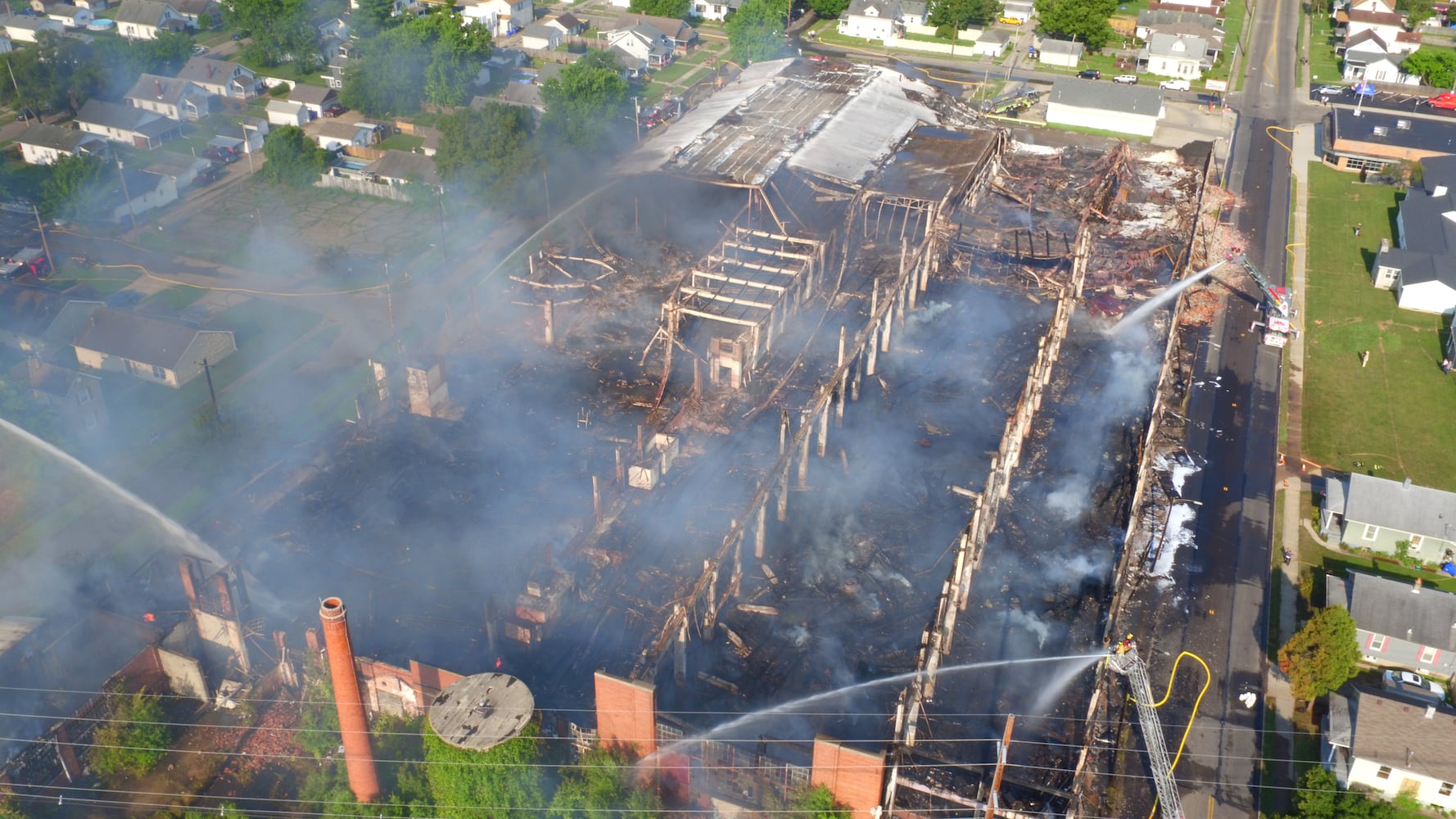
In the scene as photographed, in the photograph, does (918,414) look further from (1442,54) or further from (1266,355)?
(1442,54)

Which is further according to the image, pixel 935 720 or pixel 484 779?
pixel 935 720

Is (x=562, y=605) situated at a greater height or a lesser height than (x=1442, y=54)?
lesser

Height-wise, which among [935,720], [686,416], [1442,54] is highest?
[1442,54]

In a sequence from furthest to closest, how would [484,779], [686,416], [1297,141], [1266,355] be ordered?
1. [1297,141]
2. [1266,355]
3. [686,416]
4. [484,779]

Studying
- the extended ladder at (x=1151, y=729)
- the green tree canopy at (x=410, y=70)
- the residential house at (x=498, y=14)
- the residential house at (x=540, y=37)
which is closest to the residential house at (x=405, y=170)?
the green tree canopy at (x=410, y=70)

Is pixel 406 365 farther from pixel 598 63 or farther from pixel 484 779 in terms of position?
pixel 598 63

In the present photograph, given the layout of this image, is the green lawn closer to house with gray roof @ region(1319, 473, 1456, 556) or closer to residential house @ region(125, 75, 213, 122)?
house with gray roof @ region(1319, 473, 1456, 556)

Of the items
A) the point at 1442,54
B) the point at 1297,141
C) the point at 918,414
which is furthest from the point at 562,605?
the point at 1442,54

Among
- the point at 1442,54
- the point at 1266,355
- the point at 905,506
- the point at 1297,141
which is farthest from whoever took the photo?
the point at 1442,54
